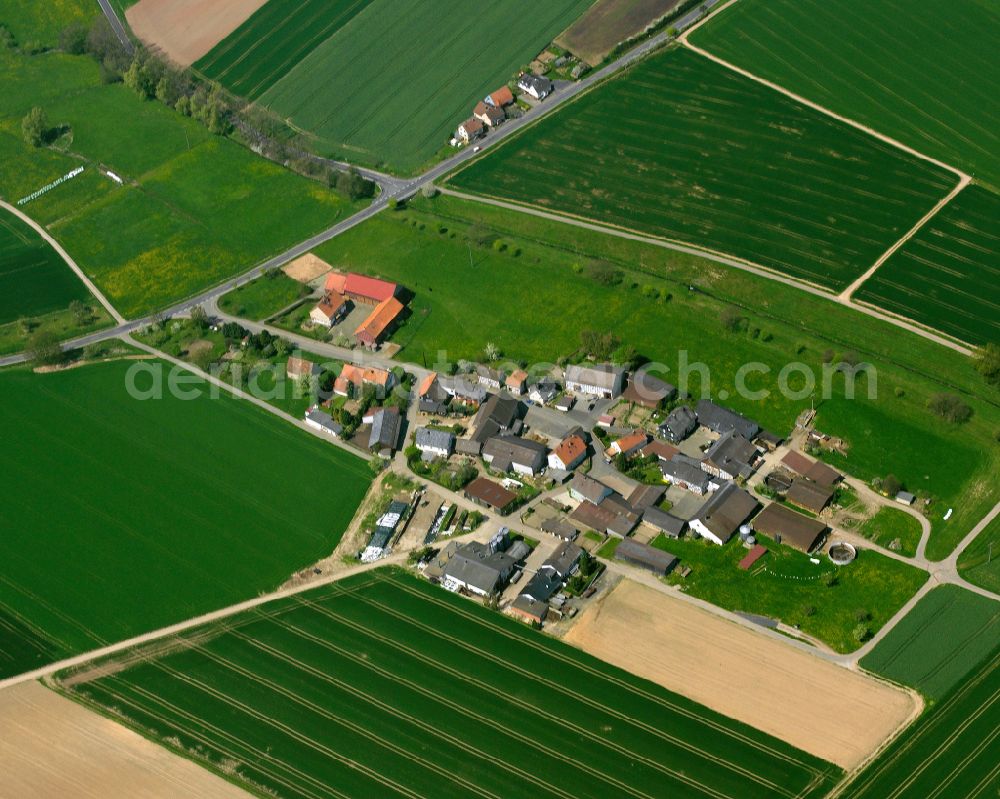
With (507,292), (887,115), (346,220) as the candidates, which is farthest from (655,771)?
(887,115)

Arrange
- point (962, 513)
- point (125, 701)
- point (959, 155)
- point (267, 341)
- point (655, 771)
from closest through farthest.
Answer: point (655, 771), point (125, 701), point (962, 513), point (267, 341), point (959, 155)

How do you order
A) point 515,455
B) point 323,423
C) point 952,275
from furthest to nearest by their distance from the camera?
1. point 952,275
2. point 323,423
3. point 515,455

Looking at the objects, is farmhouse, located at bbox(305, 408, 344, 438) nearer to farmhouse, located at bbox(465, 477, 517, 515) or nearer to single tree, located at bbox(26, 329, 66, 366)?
farmhouse, located at bbox(465, 477, 517, 515)

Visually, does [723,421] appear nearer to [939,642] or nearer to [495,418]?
[495,418]

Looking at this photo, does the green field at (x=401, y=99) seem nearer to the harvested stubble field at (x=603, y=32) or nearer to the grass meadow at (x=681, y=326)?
the harvested stubble field at (x=603, y=32)

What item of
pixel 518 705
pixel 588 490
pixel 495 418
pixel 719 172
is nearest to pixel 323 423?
pixel 495 418

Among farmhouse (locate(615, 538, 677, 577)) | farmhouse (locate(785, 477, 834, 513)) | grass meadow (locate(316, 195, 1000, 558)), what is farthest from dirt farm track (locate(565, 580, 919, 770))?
grass meadow (locate(316, 195, 1000, 558))

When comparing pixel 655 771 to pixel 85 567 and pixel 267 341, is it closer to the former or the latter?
pixel 85 567
